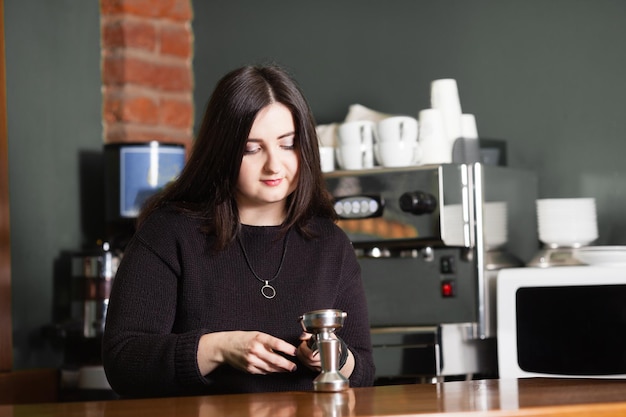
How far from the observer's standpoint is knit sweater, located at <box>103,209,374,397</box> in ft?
6.24

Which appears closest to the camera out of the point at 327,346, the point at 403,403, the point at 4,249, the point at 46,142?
the point at 403,403

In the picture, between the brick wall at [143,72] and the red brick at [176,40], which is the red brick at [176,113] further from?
the red brick at [176,40]

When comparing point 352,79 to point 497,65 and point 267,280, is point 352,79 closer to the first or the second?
point 497,65

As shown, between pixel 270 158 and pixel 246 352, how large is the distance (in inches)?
18.6

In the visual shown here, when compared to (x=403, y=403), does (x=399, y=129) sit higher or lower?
higher

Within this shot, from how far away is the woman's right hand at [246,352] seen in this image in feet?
5.49

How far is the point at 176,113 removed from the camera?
12.5ft

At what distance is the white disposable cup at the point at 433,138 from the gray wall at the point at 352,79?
0.43 m

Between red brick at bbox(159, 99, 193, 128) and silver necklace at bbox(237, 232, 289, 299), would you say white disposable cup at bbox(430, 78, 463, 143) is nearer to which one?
silver necklace at bbox(237, 232, 289, 299)

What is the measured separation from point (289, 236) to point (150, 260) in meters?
0.30

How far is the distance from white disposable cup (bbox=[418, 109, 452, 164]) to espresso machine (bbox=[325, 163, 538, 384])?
0.40 feet

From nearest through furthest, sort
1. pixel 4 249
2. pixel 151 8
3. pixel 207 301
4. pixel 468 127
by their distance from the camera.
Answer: pixel 207 301 < pixel 468 127 < pixel 4 249 < pixel 151 8

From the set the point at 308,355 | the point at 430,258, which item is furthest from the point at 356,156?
the point at 308,355

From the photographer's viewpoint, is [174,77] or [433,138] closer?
[433,138]
